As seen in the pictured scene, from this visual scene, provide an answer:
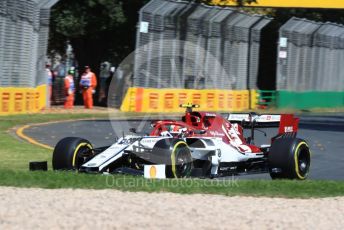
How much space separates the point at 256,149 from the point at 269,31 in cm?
3067

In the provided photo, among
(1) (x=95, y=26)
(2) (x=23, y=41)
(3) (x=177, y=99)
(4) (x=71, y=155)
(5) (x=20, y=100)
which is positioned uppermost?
(1) (x=95, y=26)

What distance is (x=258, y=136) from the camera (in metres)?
21.9

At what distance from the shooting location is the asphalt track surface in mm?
15295

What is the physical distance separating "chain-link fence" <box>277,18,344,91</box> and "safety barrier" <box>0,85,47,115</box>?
1537cm

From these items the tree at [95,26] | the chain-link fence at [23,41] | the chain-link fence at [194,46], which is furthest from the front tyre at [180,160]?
the tree at [95,26]

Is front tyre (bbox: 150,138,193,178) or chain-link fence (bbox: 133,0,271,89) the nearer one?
front tyre (bbox: 150,138,193,178)

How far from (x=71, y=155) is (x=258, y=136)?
10.4 meters

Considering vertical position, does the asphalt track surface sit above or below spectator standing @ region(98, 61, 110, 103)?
below

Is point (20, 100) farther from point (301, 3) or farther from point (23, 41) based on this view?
point (301, 3)

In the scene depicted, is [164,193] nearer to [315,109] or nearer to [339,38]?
[315,109]

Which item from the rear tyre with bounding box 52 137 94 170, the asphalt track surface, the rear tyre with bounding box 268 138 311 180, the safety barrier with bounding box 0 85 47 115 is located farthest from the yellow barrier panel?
the rear tyre with bounding box 52 137 94 170

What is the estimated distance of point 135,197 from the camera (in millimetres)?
9727

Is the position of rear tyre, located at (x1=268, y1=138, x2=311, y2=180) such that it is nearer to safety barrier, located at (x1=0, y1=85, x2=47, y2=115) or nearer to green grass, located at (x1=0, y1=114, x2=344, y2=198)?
green grass, located at (x1=0, y1=114, x2=344, y2=198)

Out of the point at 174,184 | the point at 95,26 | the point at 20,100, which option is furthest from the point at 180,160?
the point at 95,26
